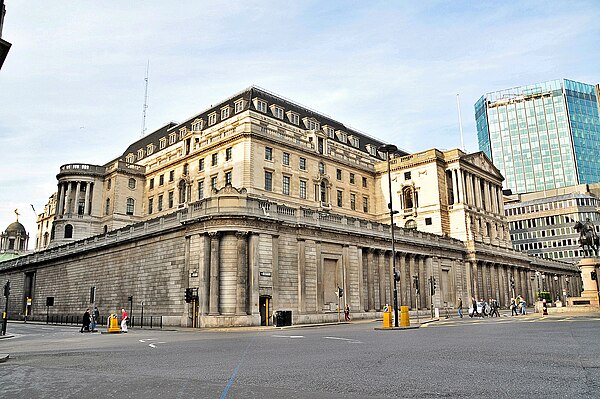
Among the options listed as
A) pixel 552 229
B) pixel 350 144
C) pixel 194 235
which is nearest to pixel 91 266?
pixel 194 235

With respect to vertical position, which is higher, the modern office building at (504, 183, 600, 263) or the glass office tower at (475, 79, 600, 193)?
the glass office tower at (475, 79, 600, 193)

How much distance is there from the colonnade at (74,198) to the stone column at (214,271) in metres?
47.0

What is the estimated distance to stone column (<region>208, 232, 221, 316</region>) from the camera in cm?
3737

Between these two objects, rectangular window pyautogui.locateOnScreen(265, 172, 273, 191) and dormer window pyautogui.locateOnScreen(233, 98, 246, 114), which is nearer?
rectangular window pyautogui.locateOnScreen(265, 172, 273, 191)

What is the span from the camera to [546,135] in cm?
15512

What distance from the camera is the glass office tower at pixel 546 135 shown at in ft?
499

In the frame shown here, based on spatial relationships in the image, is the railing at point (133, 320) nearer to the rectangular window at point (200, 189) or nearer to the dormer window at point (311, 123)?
the rectangular window at point (200, 189)

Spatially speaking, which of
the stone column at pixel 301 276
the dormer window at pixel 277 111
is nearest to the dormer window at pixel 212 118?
the dormer window at pixel 277 111

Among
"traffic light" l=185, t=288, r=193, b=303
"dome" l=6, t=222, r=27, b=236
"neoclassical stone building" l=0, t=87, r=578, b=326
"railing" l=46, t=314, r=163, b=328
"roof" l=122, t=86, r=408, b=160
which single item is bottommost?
"railing" l=46, t=314, r=163, b=328

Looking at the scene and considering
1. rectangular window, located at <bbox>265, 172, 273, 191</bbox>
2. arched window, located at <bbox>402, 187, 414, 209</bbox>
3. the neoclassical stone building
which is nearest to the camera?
the neoclassical stone building

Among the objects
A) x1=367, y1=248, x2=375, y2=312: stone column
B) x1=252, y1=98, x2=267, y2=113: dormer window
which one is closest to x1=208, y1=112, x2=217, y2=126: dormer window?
x1=252, y1=98, x2=267, y2=113: dormer window

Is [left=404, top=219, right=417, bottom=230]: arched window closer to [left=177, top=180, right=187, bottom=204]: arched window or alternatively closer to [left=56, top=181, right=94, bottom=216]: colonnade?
[left=177, top=180, right=187, bottom=204]: arched window

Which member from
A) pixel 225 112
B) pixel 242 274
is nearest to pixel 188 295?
pixel 242 274

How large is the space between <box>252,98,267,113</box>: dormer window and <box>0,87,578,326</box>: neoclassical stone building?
159mm
